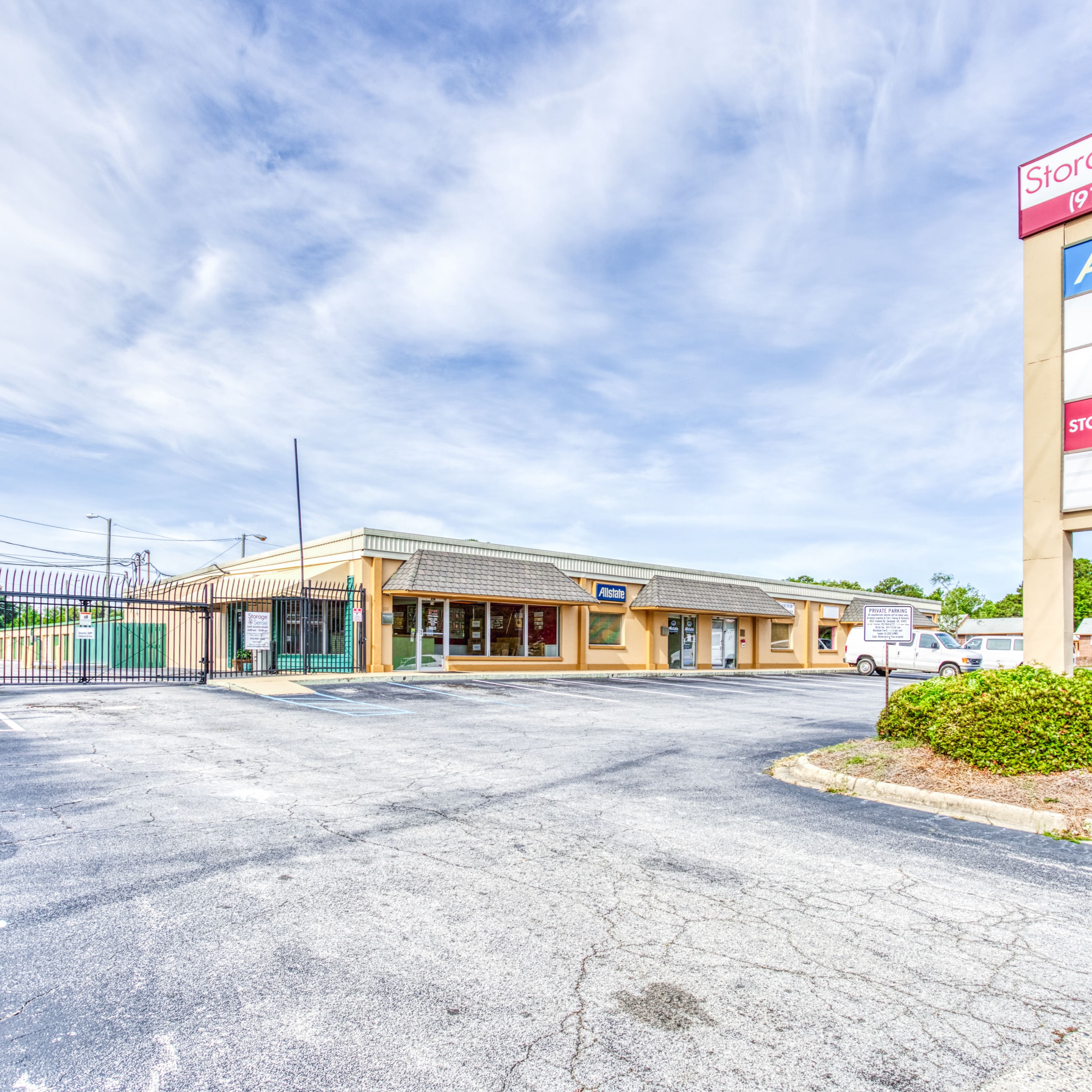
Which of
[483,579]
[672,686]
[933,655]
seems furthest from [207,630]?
[933,655]

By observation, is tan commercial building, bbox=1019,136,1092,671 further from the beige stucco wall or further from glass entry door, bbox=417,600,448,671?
glass entry door, bbox=417,600,448,671

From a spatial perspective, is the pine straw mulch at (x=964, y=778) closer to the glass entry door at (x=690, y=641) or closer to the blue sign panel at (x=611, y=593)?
the blue sign panel at (x=611, y=593)

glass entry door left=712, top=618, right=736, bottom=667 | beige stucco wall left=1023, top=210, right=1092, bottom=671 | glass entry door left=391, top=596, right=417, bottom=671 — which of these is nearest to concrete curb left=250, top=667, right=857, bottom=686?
glass entry door left=712, top=618, right=736, bottom=667

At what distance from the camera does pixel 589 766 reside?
925cm

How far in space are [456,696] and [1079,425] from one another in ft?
43.4

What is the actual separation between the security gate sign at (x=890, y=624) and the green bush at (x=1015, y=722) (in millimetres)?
2883

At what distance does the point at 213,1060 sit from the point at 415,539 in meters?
23.0

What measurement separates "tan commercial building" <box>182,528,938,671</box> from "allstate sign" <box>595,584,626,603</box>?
2.0 inches

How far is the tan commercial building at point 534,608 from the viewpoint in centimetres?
2475

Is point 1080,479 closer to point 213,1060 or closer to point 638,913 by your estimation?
point 638,913

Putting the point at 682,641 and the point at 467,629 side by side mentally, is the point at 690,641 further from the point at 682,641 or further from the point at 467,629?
the point at 467,629

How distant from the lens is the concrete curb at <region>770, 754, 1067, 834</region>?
6828 millimetres

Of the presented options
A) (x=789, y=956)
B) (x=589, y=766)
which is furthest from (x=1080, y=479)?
(x=789, y=956)

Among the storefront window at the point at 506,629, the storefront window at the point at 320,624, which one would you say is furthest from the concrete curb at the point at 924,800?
the storefront window at the point at 506,629
